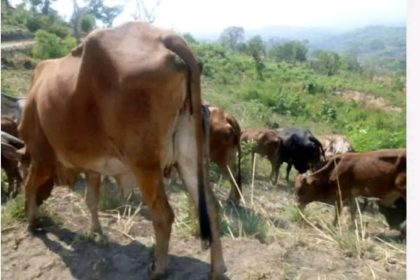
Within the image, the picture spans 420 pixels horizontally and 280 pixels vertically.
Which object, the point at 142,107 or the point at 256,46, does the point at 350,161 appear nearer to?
the point at 142,107

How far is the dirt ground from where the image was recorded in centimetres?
345

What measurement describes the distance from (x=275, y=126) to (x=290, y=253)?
34.4 feet

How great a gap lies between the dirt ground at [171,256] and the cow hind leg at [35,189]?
0.11 metres

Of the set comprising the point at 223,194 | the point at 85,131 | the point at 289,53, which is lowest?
the point at 289,53

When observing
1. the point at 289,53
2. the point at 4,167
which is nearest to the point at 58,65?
the point at 4,167

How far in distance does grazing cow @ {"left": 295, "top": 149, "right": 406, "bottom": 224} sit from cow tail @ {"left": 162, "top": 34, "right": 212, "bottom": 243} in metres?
3.05

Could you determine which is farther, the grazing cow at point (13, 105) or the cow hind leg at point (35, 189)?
the grazing cow at point (13, 105)

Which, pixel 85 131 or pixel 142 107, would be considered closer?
pixel 142 107

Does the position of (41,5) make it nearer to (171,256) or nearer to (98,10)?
(98,10)

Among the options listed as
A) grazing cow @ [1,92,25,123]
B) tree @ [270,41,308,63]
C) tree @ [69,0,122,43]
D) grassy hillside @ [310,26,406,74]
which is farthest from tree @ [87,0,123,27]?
tree @ [270,41,308,63]

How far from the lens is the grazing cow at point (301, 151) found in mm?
9023

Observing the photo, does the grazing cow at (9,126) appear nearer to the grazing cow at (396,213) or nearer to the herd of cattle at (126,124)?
the herd of cattle at (126,124)

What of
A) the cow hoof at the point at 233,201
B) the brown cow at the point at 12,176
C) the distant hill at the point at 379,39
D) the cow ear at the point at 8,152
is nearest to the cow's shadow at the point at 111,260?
the cow ear at the point at 8,152

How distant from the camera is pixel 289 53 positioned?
140 ft
